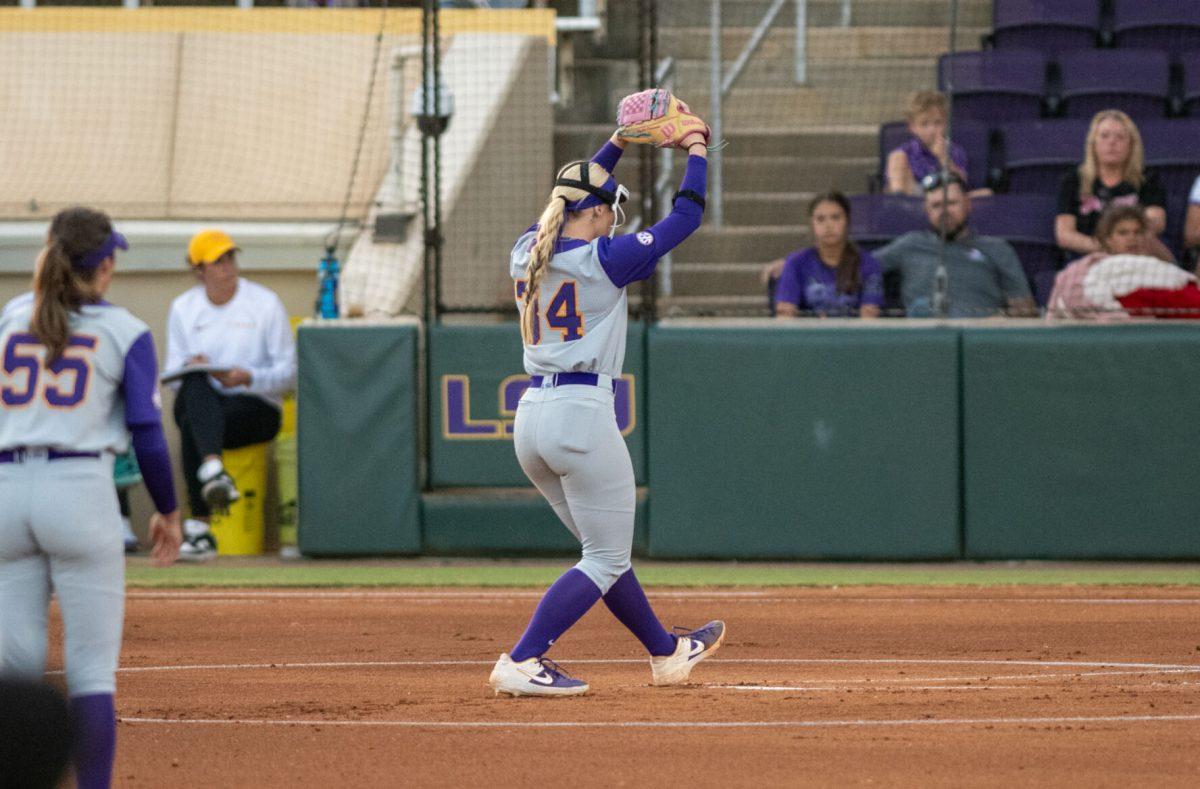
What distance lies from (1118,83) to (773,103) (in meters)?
2.57

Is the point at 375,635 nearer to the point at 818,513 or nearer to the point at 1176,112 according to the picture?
the point at 818,513

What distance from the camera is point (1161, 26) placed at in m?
14.7

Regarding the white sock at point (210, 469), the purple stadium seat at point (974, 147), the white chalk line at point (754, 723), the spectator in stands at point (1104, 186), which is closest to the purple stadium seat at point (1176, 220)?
the spectator in stands at point (1104, 186)

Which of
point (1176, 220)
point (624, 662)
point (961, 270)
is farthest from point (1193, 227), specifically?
point (624, 662)

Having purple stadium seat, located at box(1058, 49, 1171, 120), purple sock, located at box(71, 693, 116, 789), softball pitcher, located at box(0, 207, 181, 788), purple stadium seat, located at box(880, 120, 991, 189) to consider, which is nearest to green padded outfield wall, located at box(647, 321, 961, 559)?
purple stadium seat, located at box(880, 120, 991, 189)

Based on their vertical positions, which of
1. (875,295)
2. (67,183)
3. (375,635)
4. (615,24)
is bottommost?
(375,635)

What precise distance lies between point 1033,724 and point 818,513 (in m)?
5.55

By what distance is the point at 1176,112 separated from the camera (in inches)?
555

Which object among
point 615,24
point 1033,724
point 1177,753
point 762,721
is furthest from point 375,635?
point 615,24

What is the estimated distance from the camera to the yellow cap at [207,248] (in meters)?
12.4

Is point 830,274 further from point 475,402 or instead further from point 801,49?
point 801,49

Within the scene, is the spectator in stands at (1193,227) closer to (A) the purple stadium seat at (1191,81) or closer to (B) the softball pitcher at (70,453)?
(A) the purple stadium seat at (1191,81)

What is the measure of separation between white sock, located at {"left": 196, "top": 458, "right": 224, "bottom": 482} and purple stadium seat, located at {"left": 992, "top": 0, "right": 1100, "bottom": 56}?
23.4ft

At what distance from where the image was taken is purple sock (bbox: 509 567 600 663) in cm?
690
